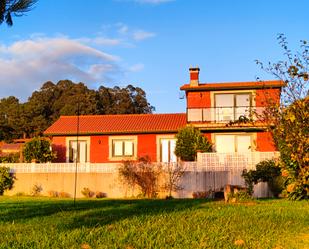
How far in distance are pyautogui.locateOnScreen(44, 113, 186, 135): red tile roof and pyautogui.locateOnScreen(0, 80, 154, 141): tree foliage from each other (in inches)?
1029

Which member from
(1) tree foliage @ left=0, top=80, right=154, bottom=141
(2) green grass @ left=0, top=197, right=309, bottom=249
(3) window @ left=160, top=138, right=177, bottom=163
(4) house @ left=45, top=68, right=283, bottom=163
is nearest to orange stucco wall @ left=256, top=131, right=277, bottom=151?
(4) house @ left=45, top=68, right=283, bottom=163

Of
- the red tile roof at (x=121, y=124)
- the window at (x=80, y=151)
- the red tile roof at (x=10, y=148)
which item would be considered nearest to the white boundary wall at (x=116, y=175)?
the red tile roof at (x=121, y=124)

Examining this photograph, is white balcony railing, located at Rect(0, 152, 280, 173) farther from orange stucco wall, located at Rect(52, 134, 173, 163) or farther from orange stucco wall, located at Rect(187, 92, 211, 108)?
orange stucco wall, located at Rect(187, 92, 211, 108)

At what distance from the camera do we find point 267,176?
20.8 metres

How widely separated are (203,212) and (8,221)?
3.89 meters

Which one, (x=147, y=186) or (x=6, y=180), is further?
(x=6, y=180)

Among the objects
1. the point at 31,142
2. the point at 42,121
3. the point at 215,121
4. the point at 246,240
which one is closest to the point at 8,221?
the point at 246,240

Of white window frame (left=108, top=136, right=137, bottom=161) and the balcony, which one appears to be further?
white window frame (left=108, top=136, right=137, bottom=161)

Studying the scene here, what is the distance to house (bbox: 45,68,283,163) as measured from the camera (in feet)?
105

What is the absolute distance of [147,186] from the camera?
75.5 ft

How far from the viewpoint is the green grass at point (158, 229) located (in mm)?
6598

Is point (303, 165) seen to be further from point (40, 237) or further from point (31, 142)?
point (31, 142)

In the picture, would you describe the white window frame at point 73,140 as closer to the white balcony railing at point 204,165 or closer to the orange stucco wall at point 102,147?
the orange stucco wall at point 102,147

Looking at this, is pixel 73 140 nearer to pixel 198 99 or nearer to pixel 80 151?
pixel 80 151
